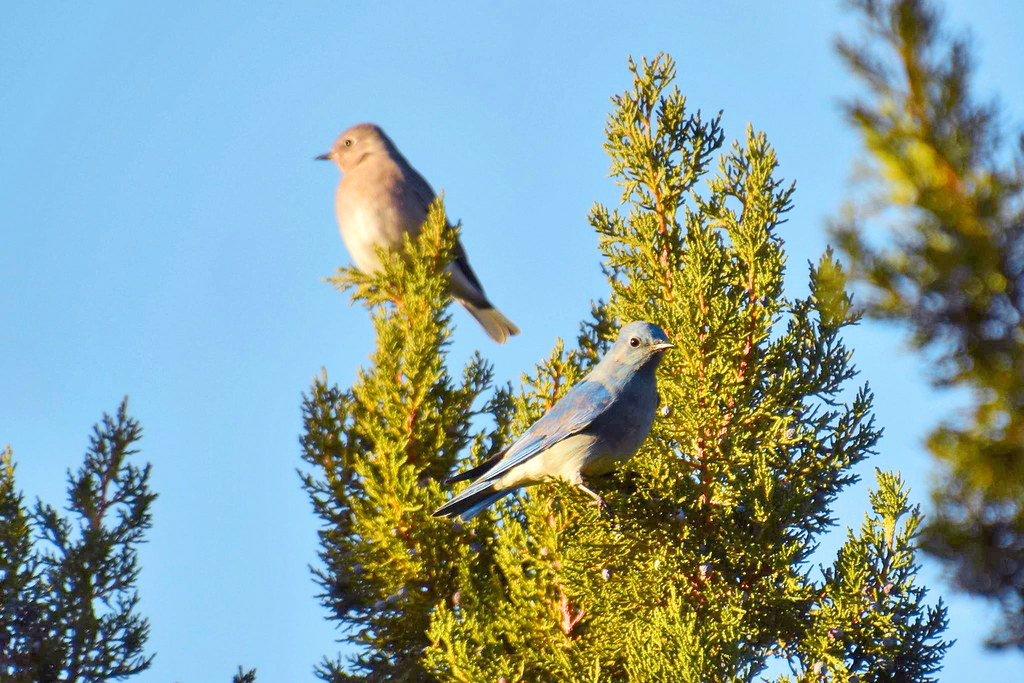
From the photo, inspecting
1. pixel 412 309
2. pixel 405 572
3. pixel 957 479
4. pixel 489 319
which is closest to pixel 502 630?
pixel 405 572

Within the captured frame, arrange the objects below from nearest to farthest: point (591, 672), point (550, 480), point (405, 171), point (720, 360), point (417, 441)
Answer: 1. point (591, 672)
2. point (720, 360)
3. point (550, 480)
4. point (417, 441)
5. point (405, 171)

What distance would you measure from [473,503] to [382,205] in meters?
5.10

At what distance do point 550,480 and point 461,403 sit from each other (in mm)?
723

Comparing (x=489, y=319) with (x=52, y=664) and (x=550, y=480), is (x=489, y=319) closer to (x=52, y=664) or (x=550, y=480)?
(x=550, y=480)

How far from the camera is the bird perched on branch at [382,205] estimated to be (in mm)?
8969

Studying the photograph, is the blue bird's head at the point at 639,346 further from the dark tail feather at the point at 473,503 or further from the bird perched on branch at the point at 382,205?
the bird perched on branch at the point at 382,205

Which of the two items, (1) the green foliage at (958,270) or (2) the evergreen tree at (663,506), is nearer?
(1) the green foliage at (958,270)

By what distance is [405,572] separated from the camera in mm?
4285

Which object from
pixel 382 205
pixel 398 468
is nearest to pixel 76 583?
pixel 398 468

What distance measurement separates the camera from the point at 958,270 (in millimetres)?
1862

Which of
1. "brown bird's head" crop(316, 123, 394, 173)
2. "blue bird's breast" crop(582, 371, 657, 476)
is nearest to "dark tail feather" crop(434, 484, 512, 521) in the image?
"blue bird's breast" crop(582, 371, 657, 476)

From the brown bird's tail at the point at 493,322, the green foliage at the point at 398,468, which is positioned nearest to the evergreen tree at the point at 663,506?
the green foliage at the point at 398,468

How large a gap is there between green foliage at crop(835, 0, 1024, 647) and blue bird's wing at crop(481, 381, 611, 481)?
7.64 ft

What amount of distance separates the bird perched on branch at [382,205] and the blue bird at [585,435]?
4.41 meters
